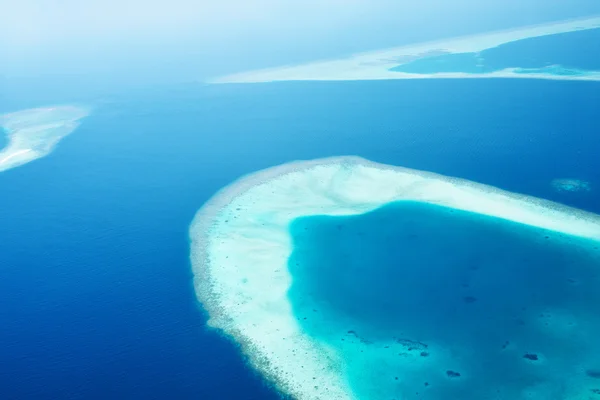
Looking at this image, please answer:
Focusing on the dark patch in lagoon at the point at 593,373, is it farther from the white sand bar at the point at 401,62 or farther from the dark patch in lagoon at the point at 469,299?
the white sand bar at the point at 401,62

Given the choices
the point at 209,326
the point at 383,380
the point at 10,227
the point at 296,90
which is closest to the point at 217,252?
the point at 209,326

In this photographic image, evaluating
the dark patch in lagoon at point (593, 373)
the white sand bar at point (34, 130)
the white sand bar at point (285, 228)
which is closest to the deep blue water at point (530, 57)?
the white sand bar at point (285, 228)

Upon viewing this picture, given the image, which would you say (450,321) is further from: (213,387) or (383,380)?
(213,387)

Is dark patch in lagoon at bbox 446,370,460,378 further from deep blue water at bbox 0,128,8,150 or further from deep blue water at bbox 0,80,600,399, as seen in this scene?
deep blue water at bbox 0,128,8,150

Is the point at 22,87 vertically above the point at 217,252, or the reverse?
the point at 22,87

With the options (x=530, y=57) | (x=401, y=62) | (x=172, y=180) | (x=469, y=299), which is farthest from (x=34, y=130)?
(x=530, y=57)

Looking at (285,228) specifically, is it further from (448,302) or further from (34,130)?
(34,130)
